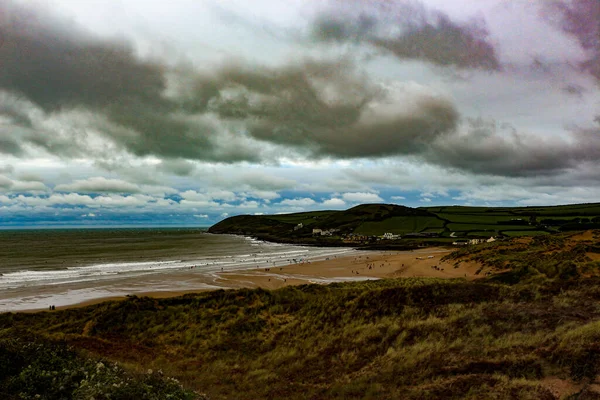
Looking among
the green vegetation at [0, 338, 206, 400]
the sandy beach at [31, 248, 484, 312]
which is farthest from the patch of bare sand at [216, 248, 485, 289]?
the green vegetation at [0, 338, 206, 400]

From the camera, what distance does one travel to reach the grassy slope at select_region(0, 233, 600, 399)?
12227 millimetres

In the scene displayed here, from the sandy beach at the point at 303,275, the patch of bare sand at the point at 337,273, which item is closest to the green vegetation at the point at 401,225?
the patch of bare sand at the point at 337,273

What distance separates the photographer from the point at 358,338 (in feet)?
60.8

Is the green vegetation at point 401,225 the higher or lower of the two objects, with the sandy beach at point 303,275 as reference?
higher

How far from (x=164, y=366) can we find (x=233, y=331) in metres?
5.93

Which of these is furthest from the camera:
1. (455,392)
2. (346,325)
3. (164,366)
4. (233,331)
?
(233,331)

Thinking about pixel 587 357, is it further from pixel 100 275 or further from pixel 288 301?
pixel 100 275

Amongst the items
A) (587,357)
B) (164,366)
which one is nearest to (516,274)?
(587,357)

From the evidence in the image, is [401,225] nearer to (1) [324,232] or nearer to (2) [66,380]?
(1) [324,232]

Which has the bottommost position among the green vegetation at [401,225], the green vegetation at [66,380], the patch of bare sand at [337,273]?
the patch of bare sand at [337,273]

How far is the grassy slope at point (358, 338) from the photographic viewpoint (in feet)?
40.1

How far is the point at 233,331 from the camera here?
23.4 meters

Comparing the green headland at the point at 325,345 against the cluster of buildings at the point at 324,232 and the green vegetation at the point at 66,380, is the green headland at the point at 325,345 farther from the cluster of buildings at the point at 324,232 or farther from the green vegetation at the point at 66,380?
the cluster of buildings at the point at 324,232

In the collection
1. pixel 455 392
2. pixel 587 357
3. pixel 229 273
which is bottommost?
pixel 229 273
